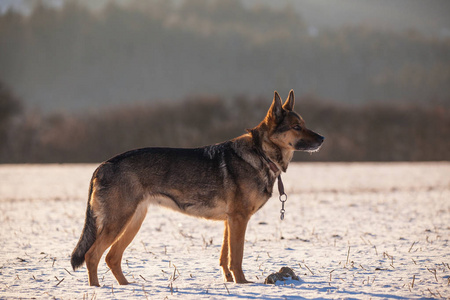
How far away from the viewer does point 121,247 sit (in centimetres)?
691

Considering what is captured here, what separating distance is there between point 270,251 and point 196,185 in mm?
2718

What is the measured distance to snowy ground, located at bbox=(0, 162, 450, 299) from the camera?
630 centimetres

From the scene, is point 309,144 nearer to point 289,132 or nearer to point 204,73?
point 289,132

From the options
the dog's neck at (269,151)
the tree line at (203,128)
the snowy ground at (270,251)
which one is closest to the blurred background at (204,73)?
the tree line at (203,128)

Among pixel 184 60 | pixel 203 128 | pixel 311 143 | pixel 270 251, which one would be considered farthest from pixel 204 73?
pixel 311 143

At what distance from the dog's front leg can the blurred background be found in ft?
113

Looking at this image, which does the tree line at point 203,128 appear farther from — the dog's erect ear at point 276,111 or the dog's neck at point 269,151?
the dog's erect ear at point 276,111

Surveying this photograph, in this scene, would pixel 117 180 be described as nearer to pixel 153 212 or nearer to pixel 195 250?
pixel 195 250

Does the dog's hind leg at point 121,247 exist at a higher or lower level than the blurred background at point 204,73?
lower

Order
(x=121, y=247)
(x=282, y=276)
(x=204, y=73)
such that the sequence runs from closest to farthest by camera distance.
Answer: (x=282, y=276), (x=121, y=247), (x=204, y=73)

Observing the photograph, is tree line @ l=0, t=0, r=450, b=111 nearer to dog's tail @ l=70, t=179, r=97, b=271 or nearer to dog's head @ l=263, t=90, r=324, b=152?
dog's head @ l=263, t=90, r=324, b=152

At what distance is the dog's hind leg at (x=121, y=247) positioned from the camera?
676cm

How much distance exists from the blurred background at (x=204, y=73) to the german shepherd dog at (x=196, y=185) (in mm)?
34012

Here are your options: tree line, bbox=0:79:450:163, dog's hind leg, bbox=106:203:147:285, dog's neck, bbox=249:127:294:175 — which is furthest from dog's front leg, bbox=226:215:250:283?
tree line, bbox=0:79:450:163
